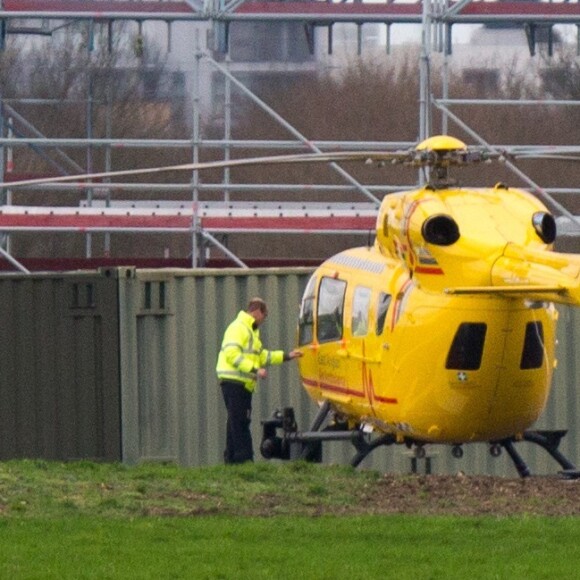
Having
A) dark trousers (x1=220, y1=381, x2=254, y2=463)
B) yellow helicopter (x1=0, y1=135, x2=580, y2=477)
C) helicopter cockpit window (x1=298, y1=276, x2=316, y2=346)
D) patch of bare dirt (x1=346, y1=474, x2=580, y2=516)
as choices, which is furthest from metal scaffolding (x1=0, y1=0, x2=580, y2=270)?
patch of bare dirt (x1=346, y1=474, x2=580, y2=516)

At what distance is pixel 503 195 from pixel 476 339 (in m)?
1.32

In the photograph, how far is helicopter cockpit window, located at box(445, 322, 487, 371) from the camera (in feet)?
50.3

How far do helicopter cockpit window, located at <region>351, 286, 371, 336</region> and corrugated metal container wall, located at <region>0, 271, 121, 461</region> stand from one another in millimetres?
2969

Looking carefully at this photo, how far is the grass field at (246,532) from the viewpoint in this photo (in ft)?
35.8

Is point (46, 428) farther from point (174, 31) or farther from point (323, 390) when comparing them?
point (174, 31)

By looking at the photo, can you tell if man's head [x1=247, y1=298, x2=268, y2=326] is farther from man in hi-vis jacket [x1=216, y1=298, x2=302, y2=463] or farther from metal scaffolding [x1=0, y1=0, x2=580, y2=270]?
metal scaffolding [x1=0, y1=0, x2=580, y2=270]

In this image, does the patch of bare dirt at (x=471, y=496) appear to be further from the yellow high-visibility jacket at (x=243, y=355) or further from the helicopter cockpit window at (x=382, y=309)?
the yellow high-visibility jacket at (x=243, y=355)

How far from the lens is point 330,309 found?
17516 mm

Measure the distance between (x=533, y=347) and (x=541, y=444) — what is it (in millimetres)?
1823

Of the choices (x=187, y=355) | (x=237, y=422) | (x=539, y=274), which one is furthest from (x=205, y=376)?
(x=539, y=274)

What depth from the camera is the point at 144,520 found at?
41.1 ft

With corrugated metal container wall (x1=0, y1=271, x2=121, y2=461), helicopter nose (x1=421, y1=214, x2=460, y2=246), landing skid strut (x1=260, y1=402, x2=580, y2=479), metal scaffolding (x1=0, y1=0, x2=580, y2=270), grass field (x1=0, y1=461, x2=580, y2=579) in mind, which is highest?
metal scaffolding (x1=0, y1=0, x2=580, y2=270)

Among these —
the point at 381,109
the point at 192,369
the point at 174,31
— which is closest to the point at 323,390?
the point at 192,369

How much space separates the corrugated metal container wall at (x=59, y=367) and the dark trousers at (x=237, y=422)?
3.82 feet
